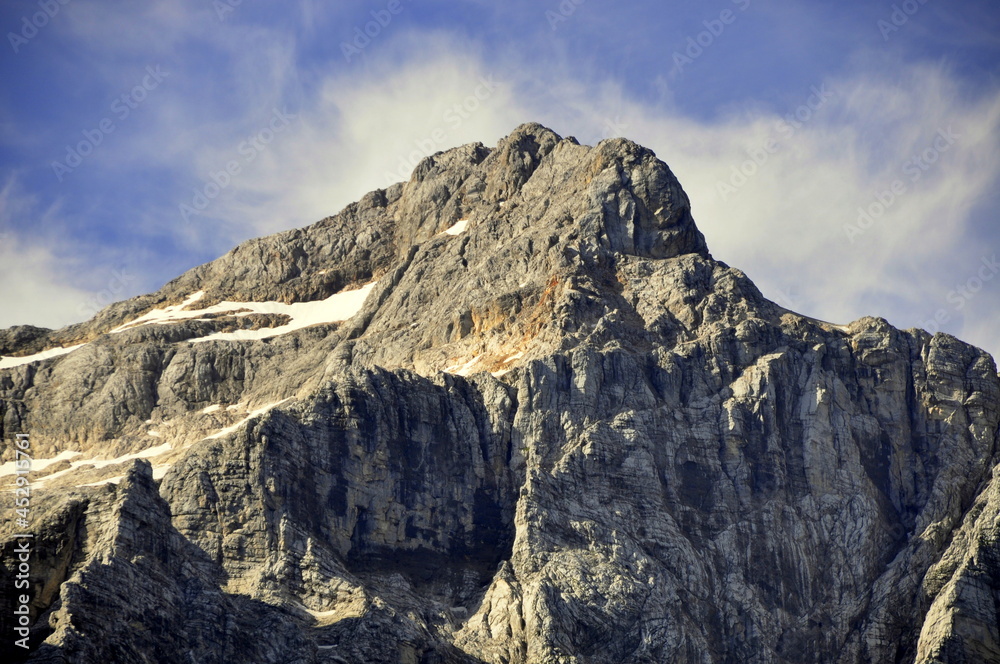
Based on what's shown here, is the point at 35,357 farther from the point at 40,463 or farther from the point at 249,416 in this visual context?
the point at 249,416

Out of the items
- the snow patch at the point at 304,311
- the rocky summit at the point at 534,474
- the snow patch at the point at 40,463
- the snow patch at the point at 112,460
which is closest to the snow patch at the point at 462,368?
the rocky summit at the point at 534,474

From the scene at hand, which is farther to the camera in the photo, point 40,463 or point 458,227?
point 458,227

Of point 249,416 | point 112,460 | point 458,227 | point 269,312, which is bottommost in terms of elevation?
point 112,460

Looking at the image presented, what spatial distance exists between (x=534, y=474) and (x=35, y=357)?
181 ft

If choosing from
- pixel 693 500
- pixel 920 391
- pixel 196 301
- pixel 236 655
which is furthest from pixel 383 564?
pixel 196 301

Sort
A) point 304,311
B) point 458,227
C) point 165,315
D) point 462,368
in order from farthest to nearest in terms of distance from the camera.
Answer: point 165,315 < point 304,311 < point 458,227 < point 462,368

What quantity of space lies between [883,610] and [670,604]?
13.5 meters

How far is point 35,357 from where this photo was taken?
408ft

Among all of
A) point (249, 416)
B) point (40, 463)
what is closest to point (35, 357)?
point (40, 463)

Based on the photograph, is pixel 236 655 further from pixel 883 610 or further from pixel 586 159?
pixel 586 159

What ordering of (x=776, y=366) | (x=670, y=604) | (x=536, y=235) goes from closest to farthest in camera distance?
(x=670, y=604) → (x=776, y=366) → (x=536, y=235)

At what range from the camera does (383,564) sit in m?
85.6

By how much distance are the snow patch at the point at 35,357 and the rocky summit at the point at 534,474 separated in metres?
4.78

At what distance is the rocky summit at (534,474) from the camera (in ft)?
253
